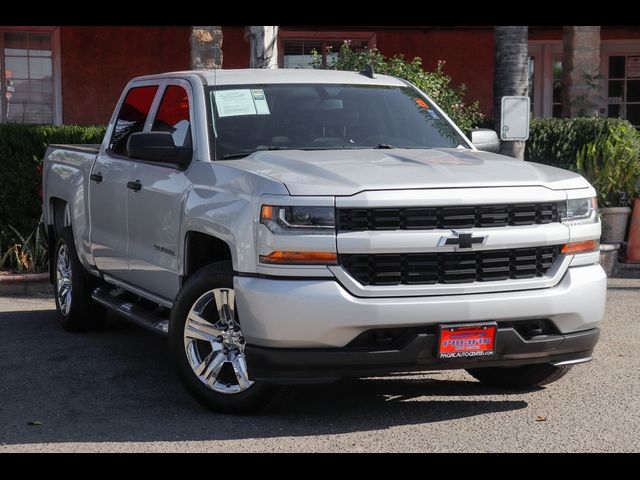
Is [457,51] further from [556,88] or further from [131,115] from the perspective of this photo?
[131,115]

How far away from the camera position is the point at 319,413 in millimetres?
6176

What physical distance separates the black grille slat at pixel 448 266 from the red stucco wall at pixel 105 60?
11920mm

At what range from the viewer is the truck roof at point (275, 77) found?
7.09 meters

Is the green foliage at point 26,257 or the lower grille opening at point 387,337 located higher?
the lower grille opening at point 387,337

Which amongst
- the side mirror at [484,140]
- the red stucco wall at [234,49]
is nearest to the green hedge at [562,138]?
the side mirror at [484,140]

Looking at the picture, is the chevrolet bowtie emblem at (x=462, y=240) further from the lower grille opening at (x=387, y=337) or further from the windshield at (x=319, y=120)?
the windshield at (x=319, y=120)

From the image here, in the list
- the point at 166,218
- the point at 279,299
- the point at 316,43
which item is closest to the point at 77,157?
the point at 166,218

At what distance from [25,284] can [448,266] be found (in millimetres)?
6483

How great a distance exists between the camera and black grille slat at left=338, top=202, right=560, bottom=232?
5.52m

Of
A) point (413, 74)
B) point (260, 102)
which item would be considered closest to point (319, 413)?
point (260, 102)

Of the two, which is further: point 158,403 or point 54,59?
point 54,59

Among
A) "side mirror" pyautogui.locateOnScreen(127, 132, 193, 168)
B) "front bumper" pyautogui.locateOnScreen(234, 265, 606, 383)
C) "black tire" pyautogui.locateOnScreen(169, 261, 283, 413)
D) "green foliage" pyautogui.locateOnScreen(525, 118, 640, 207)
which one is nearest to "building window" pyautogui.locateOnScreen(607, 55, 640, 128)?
"green foliage" pyautogui.locateOnScreen(525, 118, 640, 207)

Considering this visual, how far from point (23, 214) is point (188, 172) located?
6.07 metres

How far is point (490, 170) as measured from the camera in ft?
19.8
